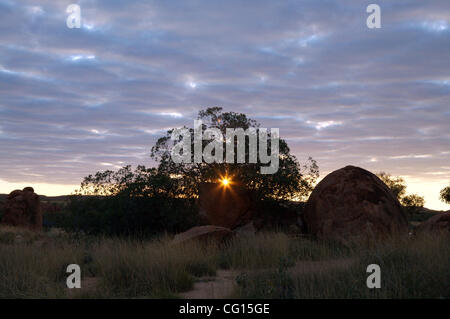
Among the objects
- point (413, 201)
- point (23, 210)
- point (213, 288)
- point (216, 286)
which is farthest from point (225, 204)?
point (413, 201)

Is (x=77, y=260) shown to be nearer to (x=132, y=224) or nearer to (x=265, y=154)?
(x=132, y=224)

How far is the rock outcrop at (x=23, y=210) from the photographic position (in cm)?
3092

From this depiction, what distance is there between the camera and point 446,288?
7.66 m

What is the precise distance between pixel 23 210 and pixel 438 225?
27210mm

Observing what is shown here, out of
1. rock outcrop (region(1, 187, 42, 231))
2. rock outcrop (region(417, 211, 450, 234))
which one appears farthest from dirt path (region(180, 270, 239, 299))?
rock outcrop (region(1, 187, 42, 231))

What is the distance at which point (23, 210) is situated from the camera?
31.2 meters

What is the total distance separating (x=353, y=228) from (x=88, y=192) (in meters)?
11.7

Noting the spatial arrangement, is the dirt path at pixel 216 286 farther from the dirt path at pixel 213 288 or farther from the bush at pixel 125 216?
the bush at pixel 125 216

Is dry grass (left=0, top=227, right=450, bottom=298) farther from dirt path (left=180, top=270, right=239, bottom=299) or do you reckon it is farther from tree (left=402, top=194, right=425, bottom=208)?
tree (left=402, top=194, right=425, bottom=208)

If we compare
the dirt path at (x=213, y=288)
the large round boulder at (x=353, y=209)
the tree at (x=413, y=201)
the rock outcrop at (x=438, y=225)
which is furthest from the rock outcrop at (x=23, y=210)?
the tree at (x=413, y=201)

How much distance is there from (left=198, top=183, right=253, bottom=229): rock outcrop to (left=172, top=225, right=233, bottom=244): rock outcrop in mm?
6169

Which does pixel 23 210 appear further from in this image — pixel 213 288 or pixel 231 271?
pixel 213 288

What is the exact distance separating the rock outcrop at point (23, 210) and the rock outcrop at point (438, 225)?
25912mm
